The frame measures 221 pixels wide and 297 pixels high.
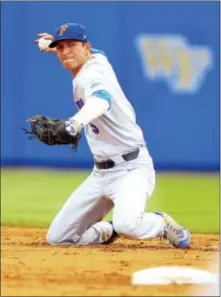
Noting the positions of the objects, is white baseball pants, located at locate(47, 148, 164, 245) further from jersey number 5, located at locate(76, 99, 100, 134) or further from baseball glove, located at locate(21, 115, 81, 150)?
baseball glove, located at locate(21, 115, 81, 150)

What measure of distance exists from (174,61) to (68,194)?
3.49m

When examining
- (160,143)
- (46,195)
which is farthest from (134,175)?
(160,143)

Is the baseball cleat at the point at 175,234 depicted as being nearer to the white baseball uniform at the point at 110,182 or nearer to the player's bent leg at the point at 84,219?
the white baseball uniform at the point at 110,182

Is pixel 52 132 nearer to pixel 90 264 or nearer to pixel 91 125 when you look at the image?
pixel 91 125

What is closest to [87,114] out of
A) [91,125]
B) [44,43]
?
[91,125]

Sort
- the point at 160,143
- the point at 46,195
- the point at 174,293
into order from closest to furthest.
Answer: the point at 174,293 → the point at 46,195 → the point at 160,143

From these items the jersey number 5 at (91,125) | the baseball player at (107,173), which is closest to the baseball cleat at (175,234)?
the baseball player at (107,173)

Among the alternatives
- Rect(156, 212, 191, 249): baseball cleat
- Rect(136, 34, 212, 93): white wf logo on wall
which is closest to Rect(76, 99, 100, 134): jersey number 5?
Rect(156, 212, 191, 249): baseball cleat

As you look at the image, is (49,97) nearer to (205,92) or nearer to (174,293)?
(205,92)

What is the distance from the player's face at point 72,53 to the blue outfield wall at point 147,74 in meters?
6.40

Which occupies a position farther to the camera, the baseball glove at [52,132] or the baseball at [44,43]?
the baseball at [44,43]

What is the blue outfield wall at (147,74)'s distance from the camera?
12336 millimetres

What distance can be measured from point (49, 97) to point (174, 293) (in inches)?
325

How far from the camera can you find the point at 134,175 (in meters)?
5.95
